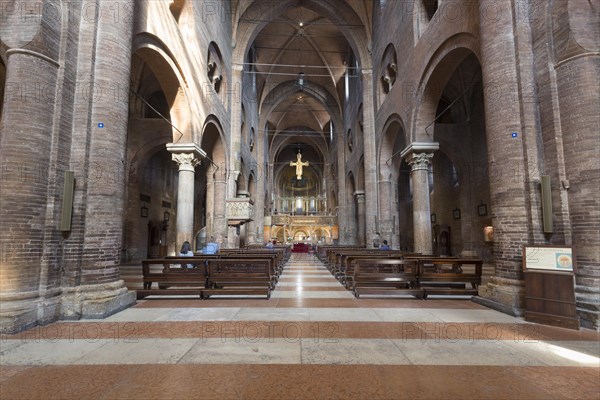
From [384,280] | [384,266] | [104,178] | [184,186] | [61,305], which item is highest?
[184,186]

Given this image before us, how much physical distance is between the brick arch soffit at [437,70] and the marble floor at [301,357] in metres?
6.38

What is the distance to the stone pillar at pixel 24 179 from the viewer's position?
456 centimetres

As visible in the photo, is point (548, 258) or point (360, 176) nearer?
point (548, 258)

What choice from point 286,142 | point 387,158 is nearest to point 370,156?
point 387,158

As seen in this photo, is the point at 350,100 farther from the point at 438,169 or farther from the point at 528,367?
the point at 528,367

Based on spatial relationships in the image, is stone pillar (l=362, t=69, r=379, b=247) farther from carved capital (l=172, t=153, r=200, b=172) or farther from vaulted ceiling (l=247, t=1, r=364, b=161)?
carved capital (l=172, t=153, r=200, b=172)

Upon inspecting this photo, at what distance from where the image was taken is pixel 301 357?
134 inches

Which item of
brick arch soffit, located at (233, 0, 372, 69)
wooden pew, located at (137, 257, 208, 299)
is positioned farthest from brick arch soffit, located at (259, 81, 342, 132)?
wooden pew, located at (137, 257, 208, 299)

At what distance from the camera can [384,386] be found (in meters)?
2.76

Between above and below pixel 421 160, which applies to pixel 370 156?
above

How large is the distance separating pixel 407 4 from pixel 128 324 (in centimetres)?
1420

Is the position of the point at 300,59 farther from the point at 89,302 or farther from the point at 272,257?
the point at 89,302

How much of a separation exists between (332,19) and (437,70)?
1258 cm

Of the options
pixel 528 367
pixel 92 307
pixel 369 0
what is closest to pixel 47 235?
pixel 92 307
